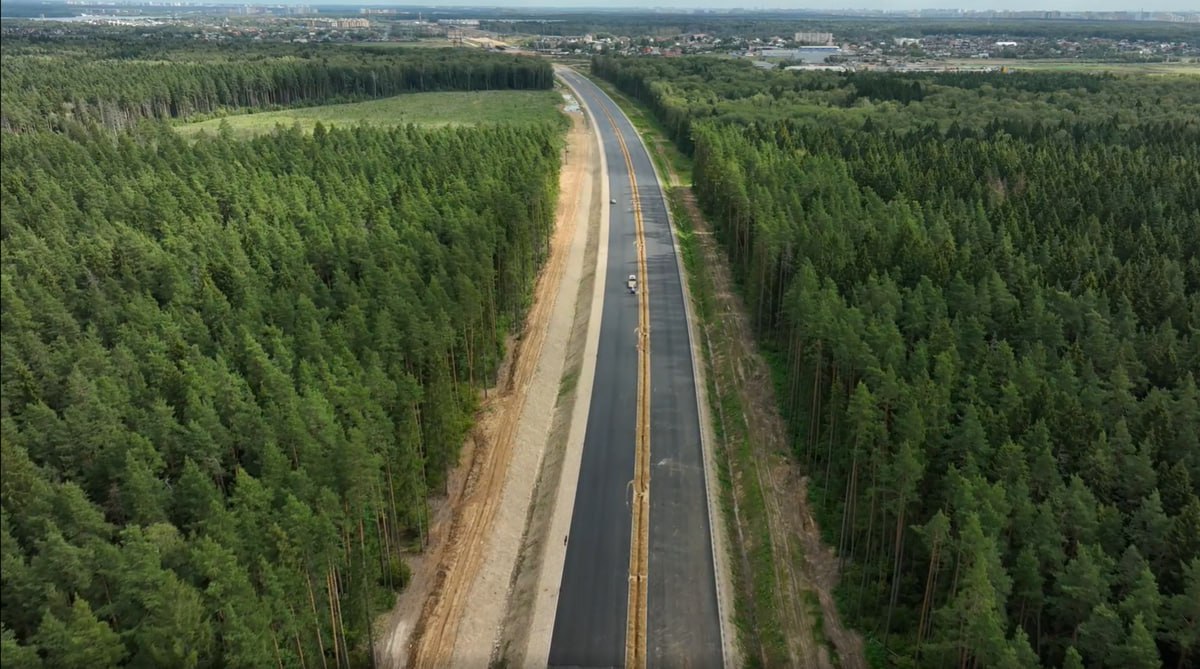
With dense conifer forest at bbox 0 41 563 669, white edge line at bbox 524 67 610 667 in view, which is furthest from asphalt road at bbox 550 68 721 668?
dense conifer forest at bbox 0 41 563 669

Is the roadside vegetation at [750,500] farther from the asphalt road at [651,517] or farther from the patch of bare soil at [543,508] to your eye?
the patch of bare soil at [543,508]

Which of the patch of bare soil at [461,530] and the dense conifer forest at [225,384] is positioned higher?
the dense conifer forest at [225,384]

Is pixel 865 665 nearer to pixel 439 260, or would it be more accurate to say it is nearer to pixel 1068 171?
pixel 439 260

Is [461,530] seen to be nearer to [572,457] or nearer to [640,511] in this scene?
[572,457]

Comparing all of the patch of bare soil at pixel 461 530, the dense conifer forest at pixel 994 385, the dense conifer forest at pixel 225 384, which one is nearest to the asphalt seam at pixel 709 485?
the dense conifer forest at pixel 994 385

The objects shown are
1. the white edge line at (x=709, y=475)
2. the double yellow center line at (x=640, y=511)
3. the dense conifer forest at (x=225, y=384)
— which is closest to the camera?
the dense conifer forest at (x=225, y=384)
